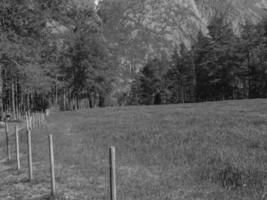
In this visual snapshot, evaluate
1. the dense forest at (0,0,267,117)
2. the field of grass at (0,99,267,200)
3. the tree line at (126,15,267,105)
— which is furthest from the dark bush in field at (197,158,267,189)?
the tree line at (126,15,267,105)

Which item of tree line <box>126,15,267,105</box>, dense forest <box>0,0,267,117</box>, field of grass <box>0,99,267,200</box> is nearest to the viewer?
field of grass <box>0,99,267,200</box>

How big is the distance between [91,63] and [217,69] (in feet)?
83.0

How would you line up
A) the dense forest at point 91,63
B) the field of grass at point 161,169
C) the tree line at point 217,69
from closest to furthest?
the field of grass at point 161,169, the dense forest at point 91,63, the tree line at point 217,69

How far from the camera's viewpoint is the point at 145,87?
82.0 m

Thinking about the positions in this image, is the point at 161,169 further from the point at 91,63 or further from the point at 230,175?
the point at 91,63

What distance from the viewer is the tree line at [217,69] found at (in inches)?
2456

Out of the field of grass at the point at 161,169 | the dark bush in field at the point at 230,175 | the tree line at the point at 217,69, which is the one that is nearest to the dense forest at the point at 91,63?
the tree line at the point at 217,69

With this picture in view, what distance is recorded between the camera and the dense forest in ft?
82.3

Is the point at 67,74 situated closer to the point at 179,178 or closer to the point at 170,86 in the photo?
the point at 170,86

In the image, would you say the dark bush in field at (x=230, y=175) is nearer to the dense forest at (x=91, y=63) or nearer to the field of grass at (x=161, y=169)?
the field of grass at (x=161, y=169)

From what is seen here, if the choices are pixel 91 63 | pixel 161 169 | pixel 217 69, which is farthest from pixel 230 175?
pixel 217 69

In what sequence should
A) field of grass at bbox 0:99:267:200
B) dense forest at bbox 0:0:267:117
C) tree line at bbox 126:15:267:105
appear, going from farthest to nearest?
tree line at bbox 126:15:267:105 → dense forest at bbox 0:0:267:117 → field of grass at bbox 0:99:267:200

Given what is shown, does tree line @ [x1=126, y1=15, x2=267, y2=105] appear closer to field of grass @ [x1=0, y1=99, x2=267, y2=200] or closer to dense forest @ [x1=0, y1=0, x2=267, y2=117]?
dense forest @ [x1=0, y1=0, x2=267, y2=117]

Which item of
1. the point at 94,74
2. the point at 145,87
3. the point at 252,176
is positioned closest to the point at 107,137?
the point at 252,176
